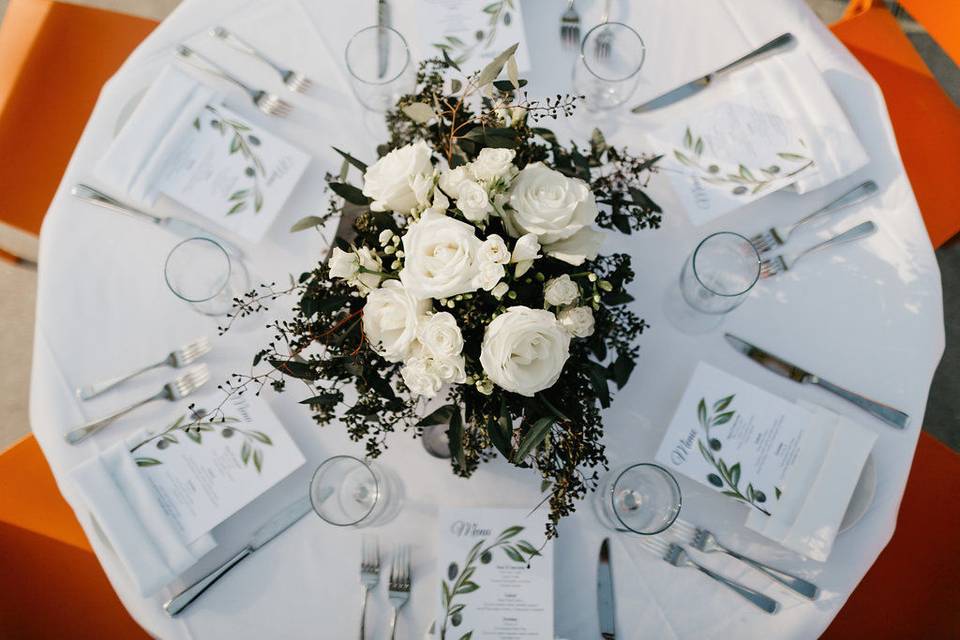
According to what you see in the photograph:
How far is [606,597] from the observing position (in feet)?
4.20

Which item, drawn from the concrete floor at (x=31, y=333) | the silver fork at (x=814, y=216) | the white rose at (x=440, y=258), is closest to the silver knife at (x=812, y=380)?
the silver fork at (x=814, y=216)

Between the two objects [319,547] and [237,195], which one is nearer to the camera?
[319,547]

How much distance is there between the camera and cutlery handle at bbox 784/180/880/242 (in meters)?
1.40

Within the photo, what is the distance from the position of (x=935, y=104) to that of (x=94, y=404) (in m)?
2.41

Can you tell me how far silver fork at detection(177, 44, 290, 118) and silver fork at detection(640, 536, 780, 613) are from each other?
4.29ft

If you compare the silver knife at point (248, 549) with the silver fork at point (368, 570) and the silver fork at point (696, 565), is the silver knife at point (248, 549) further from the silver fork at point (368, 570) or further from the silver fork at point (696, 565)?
the silver fork at point (696, 565)

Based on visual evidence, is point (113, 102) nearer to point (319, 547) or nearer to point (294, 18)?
point (294, 18)

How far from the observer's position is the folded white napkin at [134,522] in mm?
1244

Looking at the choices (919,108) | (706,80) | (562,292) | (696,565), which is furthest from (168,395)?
(919,108)

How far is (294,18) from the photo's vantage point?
1500mm

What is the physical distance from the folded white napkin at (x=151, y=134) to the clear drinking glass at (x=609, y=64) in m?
0.89

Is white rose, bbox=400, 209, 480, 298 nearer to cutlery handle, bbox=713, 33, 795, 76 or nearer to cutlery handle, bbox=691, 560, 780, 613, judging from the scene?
cutlery handle, bbox=691, 560, 780, 613

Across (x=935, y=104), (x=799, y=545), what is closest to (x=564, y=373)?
(x=799, y=545)

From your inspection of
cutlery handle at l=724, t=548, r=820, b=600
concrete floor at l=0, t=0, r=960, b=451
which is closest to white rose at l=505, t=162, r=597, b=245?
cutlery handle at l=724, t=548, r=820, b=600
